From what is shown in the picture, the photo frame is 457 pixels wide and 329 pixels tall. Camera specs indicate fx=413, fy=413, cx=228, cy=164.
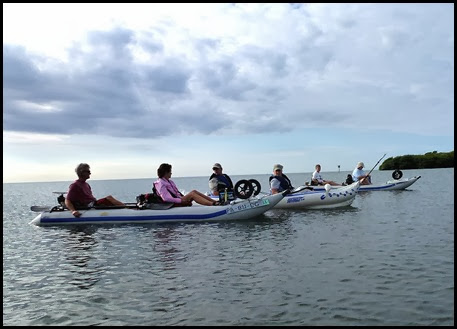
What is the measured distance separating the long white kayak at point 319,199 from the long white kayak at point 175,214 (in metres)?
3.95

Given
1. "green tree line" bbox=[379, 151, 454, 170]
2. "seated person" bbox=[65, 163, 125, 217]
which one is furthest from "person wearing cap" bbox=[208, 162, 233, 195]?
"green tree line" bbox=[379, 151, 454, 170]

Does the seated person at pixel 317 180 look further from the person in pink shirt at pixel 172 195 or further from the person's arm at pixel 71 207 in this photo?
the person's arm at pixel 71 207

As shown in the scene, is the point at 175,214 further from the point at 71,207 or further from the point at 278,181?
the point at 278,181

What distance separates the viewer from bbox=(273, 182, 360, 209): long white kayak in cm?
1895

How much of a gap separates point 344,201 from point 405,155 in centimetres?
9808

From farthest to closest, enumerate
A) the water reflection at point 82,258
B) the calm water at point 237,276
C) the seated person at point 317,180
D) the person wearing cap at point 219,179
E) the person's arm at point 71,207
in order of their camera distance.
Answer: the seated person at point 317,180 < the person wearing cap at point 219,179 < the person's arm at point 71,207 < the water reflection at point 82,258 < the calm water at point 237,276

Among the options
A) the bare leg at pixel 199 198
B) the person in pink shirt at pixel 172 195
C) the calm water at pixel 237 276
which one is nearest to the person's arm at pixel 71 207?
the calm water at pixel 237 276

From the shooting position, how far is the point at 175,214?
1509cm

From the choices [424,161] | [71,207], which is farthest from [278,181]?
[424,161]

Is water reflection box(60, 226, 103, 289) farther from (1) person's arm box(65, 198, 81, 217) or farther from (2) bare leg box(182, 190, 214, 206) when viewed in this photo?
(2) bare leg box(182, 190, 214, 206)

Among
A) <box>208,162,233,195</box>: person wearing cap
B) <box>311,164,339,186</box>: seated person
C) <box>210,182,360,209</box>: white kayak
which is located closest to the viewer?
<box>208,162,233,195</box>: person wearing cap

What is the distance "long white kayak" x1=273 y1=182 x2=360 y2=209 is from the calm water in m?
5.34

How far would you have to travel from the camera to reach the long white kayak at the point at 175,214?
1502 centimetres

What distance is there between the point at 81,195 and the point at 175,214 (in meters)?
3.64
